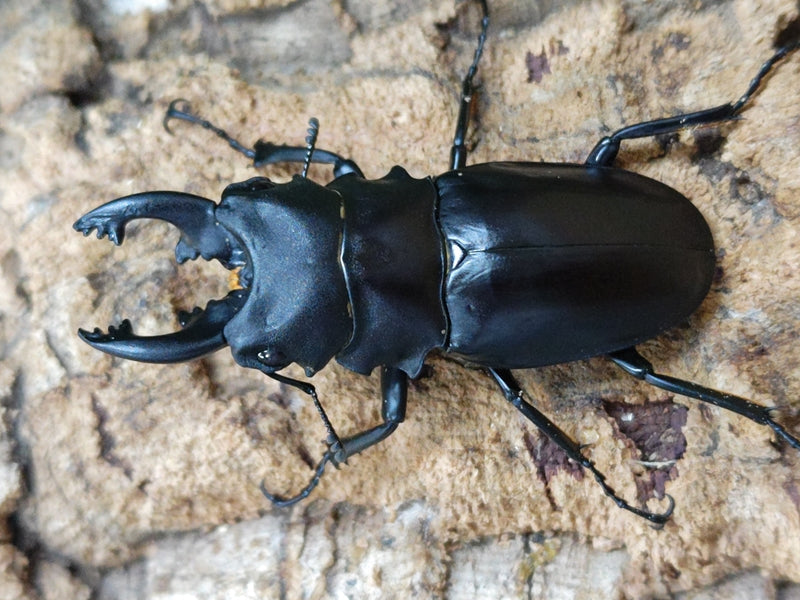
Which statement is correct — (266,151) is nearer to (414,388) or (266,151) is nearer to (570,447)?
(414,388)

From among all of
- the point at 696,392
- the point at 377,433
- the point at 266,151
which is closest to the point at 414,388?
the point at 377,433

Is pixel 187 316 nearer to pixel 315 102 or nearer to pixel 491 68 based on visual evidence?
pixel 315 102

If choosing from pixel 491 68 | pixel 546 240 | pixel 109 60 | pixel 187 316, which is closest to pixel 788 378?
pixel 546 240

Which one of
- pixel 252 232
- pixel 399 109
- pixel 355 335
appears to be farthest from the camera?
pixel 399 109

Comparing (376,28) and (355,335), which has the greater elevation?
(376,28)

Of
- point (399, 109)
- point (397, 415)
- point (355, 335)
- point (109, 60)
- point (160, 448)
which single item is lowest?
point (160, 448)

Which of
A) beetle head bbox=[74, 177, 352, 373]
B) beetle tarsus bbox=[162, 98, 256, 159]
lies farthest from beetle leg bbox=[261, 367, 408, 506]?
beetle tarsus bbox=[162, 98, 256, 159]

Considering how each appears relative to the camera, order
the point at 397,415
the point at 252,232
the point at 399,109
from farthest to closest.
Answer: the point at 399,109, the point at 397,415, the point at 252,232

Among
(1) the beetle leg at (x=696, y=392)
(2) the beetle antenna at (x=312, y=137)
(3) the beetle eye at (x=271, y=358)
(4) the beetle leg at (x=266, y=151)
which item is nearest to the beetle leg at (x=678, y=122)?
(1) the beetle leg at (x=696, y=392)
